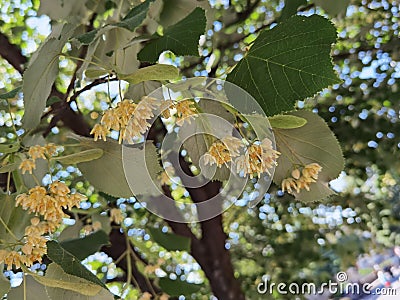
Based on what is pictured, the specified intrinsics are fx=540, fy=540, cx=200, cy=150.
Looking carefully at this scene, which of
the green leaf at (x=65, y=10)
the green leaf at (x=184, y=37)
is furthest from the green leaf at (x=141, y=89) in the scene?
the green leaf at (x=65, y=10)

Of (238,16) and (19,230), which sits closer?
(19,230)

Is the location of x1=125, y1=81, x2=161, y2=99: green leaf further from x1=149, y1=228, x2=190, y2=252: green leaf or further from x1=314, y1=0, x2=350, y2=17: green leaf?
x1=149, y1=228, x2=190, y2=252: green leaf

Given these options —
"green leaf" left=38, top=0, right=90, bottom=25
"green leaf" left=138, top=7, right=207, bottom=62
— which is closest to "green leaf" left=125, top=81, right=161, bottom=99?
"green leaf" left=138, top=7, right=207, bottom=62

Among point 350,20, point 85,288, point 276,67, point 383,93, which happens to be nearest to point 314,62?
point 276,67

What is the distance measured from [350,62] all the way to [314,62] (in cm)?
105

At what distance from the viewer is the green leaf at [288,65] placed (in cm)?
25

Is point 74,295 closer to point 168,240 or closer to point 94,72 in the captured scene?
point 94,72

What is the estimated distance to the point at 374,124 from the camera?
118cm

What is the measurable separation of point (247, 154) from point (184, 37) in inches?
3.2

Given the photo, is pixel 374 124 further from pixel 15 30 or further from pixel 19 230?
pixel 19 230

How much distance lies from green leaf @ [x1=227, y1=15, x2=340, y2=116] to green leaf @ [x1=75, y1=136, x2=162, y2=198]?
9cm

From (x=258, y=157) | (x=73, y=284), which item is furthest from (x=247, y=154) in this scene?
(x=73, y=284)

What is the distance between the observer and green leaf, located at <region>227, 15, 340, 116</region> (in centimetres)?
25

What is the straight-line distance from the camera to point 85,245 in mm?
507
